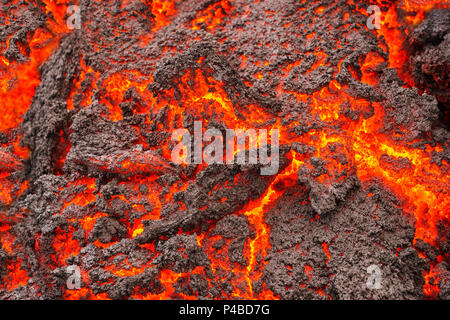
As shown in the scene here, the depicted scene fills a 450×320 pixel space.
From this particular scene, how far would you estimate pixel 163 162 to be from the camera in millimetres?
2578

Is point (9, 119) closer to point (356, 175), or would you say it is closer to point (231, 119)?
point (231, 119)

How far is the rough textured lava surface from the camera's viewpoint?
7.39ft

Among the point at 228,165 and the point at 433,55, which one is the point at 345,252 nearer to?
the point at 228,165

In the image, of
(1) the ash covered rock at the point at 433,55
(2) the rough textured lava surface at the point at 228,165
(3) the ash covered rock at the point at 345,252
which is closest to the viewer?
(3) the ash covered rock at the point at 345,252

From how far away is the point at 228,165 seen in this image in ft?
8.09

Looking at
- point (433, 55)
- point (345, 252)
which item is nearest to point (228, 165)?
point (345, 252)

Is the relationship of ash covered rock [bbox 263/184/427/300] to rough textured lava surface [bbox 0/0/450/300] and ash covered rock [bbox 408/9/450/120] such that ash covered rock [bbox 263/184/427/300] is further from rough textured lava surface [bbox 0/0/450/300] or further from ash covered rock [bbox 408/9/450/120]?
ash covered rock [bbox 408/9/450/120]

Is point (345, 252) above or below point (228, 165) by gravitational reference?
below

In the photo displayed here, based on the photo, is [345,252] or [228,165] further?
[228,165]

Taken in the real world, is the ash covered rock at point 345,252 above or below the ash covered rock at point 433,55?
below

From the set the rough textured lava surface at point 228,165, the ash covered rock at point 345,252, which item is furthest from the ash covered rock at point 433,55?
the ash covered rock at point 345,252

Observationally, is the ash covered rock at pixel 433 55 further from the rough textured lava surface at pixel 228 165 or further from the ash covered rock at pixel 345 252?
the ash covered rock at pixel 345 252

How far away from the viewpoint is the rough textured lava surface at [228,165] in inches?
88.7

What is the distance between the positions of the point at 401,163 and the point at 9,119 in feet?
9.62
